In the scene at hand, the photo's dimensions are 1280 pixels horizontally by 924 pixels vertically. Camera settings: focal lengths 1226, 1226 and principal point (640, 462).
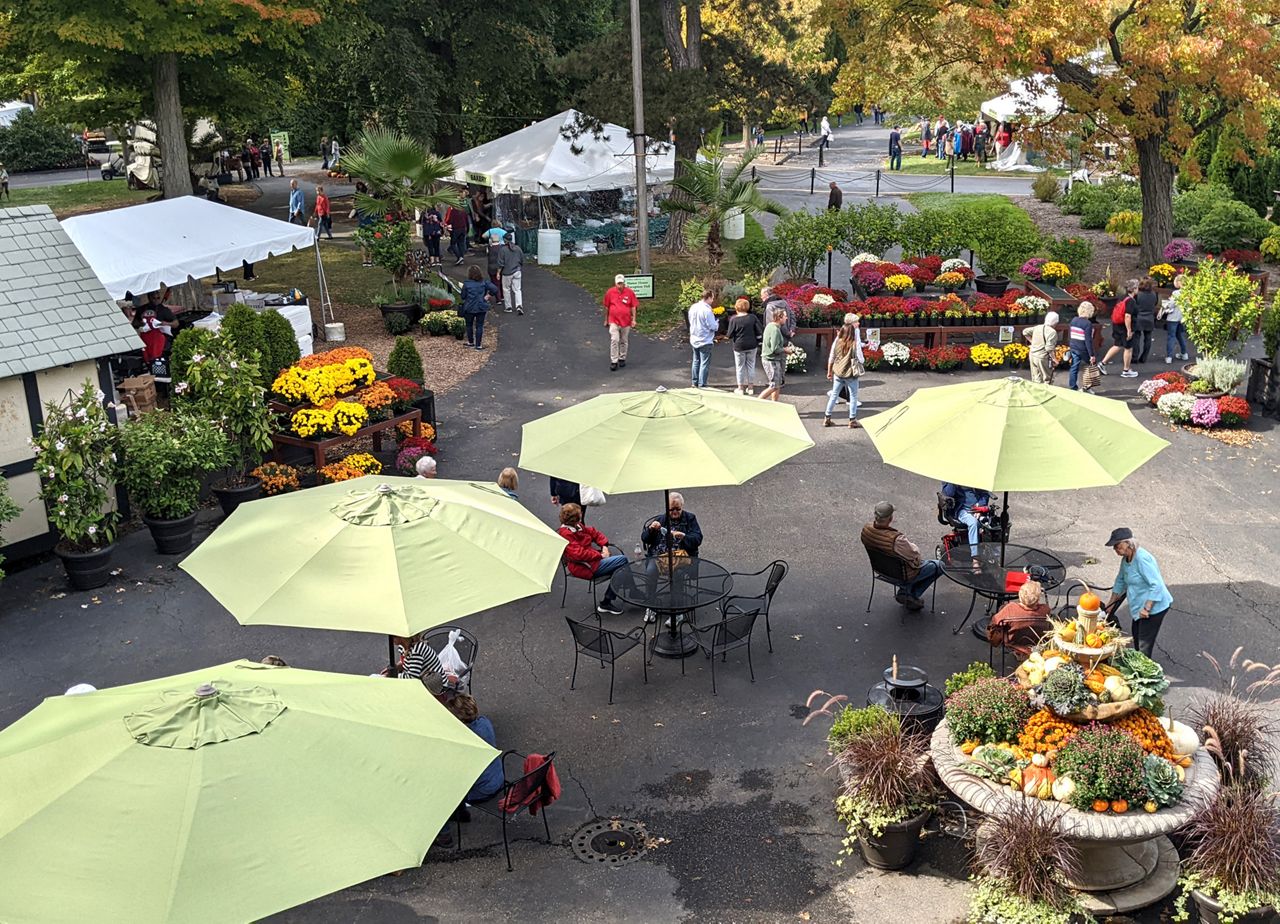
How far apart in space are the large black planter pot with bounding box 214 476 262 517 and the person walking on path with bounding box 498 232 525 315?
35.0ft

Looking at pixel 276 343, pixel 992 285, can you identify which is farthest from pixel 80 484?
pixel 992 285

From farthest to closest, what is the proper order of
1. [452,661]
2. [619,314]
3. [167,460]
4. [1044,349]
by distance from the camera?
[619,314] < [1044,349] < [167,460] < [452,661]

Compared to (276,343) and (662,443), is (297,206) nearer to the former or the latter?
(276,343)

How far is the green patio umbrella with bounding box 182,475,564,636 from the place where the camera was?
856 cm

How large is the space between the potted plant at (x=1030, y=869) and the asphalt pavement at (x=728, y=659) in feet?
1.05

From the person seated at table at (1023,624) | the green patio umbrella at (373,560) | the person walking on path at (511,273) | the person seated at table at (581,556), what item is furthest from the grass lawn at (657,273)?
the green patio umbrella at (373,560)

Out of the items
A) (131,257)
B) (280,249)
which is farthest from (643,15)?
(131,257)

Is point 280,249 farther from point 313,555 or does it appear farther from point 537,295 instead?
point 313,555

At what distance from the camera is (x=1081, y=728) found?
7.99 m

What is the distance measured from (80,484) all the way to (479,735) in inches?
250

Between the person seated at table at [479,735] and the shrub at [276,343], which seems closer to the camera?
the person seated at table at [479,735]

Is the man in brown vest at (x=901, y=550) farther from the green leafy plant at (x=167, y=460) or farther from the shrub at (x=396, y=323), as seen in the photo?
the shrub at (x=396, y=323)

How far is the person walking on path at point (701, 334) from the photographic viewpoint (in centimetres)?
1861

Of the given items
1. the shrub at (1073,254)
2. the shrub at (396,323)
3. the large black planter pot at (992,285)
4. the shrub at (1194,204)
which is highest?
the shrub at (1194,204)
